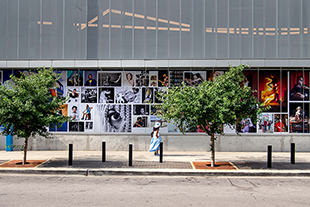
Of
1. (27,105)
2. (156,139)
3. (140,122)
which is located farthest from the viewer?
(140,122)

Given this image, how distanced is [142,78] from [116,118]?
284cm

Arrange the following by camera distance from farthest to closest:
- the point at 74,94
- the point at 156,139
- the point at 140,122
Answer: the point at 74,94 → the point at 140,122 → the point at 156,139

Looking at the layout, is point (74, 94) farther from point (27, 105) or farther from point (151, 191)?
point (151, 191)

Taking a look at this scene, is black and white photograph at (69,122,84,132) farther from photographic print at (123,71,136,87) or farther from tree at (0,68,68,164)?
tree at (0,68,68,164)

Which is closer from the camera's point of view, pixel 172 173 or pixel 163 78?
pixel 172 173

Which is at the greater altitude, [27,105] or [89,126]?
[27,105]

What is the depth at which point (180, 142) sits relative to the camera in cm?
1534

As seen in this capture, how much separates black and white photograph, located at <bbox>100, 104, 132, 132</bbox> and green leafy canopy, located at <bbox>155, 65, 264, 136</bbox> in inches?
201

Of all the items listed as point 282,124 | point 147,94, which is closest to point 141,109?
point 147,94

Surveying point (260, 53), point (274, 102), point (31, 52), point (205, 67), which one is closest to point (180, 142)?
point (205, 67)

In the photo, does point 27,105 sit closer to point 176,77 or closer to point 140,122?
point 140,122

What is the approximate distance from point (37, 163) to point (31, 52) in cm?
742

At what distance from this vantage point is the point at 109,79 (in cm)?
1594

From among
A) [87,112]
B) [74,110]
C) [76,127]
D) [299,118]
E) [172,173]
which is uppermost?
[74,110]
